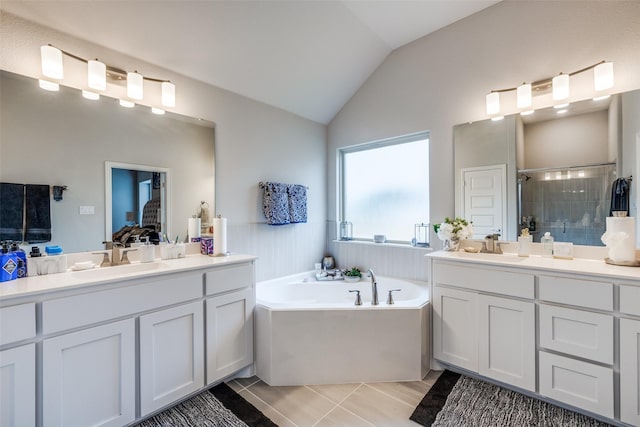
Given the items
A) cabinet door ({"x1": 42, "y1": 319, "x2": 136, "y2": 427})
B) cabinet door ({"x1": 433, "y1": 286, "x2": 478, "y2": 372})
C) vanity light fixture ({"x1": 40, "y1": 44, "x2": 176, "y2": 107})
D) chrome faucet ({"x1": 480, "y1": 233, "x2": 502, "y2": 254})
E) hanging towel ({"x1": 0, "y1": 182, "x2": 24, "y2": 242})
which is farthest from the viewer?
chrome faucet ({"x1": 480, "y1": 233, "x2": 502, "y2": 254})

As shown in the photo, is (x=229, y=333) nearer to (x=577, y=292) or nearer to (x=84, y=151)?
(x=84, y=151)

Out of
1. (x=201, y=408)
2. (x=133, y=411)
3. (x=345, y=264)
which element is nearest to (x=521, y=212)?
(x=345, y=264)

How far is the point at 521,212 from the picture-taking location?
220 cm

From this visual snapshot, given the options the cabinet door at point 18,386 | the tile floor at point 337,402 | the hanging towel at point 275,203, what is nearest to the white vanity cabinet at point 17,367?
the cabinet door at point 18,386

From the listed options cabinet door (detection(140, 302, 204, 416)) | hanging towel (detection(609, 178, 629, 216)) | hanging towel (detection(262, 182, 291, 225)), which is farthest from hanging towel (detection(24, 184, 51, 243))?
hanging towel (detection(609, 178, 629, 216))

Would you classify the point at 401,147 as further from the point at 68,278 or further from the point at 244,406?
the point at 68,278

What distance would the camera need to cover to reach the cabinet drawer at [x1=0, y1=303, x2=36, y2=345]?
1.18 metres

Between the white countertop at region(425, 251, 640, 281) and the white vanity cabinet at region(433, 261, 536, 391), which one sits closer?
the white countertop at region(425, 251, 640, 281)

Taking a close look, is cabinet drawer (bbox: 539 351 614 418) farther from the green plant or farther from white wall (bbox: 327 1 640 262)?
the green plant

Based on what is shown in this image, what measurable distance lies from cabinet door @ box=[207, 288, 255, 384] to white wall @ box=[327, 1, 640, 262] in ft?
6.22

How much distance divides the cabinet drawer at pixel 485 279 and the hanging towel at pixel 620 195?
0.79 meters

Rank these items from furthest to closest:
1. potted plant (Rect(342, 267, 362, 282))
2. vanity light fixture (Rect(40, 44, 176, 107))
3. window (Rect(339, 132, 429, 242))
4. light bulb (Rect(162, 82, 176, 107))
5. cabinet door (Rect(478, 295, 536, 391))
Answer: potted plant (Rect(342, 267, 362, 282)), window (Rect(339, 132, 429, 242)), light bulb (Rect(162, 82, 176, 107)), cabinet door (Rect(478, 295, 536, 391)), vanity light fixture (Rect(40, 44, 176, 107))

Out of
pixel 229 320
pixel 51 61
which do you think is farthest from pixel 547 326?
pixel 51 61

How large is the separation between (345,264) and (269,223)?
1095 millimetres
